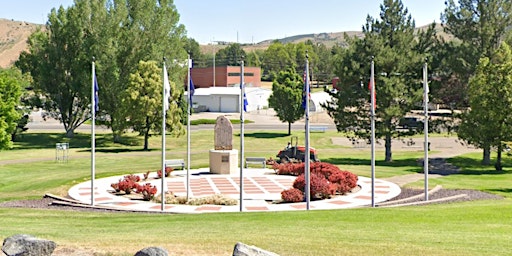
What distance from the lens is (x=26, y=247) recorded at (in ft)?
38.3

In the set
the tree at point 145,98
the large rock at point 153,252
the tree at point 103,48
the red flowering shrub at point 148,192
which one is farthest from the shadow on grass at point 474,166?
the large rock at point 153,252

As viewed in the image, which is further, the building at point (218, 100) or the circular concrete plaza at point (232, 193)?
the building at point (218, 100)

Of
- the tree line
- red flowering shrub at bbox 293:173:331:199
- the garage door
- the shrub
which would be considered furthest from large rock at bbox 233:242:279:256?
the garage door

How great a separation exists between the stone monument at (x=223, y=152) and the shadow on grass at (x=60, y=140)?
85.9 ft

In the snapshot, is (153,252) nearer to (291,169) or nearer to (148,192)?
(148,192)

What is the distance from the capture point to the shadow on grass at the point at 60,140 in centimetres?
5803

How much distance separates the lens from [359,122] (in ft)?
145

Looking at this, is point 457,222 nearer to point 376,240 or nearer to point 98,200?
point 376,240

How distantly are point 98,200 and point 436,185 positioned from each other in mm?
17720

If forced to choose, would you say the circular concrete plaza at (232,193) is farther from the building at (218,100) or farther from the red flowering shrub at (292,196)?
the building at (218,100)

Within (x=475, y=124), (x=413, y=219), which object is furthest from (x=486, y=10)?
(x=413, y=219)

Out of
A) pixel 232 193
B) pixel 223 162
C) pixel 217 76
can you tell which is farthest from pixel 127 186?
pixel 217 76

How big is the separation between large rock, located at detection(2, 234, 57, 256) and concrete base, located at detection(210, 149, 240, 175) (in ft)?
74.4

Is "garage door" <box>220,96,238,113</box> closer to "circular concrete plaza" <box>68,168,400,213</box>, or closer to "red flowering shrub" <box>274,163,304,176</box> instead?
"circular concrete plaza" <box>68,168,400,213</box>
